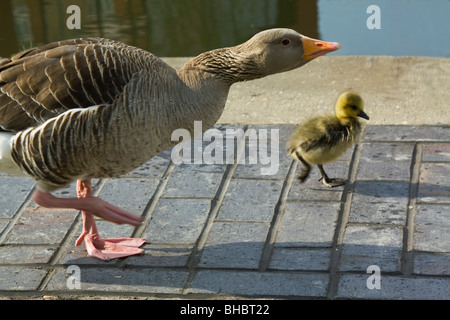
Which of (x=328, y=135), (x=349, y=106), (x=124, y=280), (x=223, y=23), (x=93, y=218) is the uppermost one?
(x=349, y=106)

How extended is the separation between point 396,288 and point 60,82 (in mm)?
2459

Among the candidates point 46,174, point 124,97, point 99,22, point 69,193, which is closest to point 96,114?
point 124,97

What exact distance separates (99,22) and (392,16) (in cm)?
401

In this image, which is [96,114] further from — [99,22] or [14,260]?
[99,22]

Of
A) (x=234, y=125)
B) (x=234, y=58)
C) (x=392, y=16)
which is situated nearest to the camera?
(x=234, y=58)

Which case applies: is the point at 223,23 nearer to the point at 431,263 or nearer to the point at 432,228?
the point at 432,228

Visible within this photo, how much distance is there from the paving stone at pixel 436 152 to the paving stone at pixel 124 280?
2.43 metres

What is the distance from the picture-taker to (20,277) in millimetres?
5070

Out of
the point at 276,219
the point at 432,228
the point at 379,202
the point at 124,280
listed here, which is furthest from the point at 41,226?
the point at 432,228

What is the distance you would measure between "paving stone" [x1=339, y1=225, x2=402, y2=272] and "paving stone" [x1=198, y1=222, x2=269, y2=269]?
1.93ft

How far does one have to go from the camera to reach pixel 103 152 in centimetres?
480

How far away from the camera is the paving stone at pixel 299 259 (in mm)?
5023

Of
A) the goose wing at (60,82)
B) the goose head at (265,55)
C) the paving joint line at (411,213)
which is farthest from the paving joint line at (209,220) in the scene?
the paving joint line at (411,213)

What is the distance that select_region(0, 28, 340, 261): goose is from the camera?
Answer: 15.7ft
